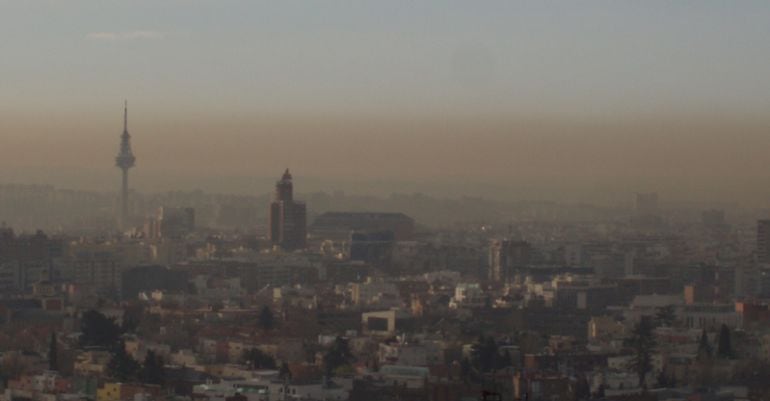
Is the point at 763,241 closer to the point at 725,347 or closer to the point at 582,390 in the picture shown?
the point at 725,347

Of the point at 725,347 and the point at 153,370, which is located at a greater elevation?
the point at 725,347

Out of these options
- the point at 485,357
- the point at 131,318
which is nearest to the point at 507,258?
the point at 131,318

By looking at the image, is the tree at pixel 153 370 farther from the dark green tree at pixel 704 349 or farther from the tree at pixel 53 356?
the dark green tree at pixel 704 349

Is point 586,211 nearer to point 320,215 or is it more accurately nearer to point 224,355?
point 320,215

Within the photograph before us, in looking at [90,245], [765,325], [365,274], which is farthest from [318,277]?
[765,325]

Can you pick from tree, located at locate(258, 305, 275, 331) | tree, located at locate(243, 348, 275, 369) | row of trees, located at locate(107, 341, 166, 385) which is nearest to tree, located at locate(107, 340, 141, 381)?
row of trees, located at locate(107, 341, 166, 385)
